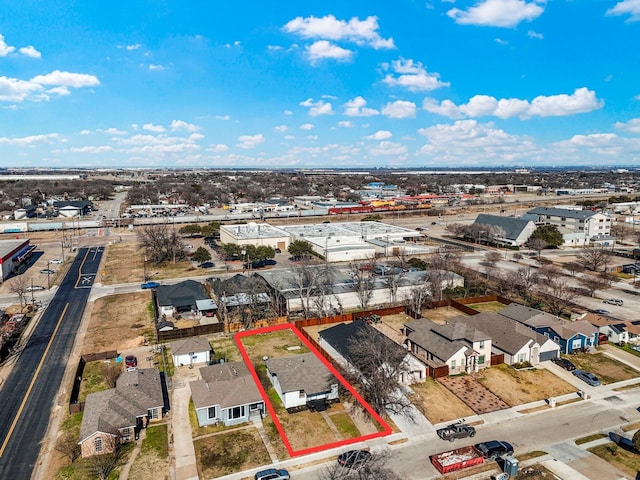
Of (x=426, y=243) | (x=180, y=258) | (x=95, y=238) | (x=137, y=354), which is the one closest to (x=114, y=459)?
(x=137, y=354)

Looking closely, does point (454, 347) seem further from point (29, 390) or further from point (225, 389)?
point (29, 390)

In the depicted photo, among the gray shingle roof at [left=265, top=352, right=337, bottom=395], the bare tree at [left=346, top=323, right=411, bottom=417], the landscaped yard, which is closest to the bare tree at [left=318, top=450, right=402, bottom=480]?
the bare tree at [left=346, top=323, right=411, bottom=417]

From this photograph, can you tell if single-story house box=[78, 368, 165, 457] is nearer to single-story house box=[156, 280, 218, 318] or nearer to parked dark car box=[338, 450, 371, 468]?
parked dark car box=[338, 450, 371, 468]

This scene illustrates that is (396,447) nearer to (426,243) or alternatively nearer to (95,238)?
(426,243)

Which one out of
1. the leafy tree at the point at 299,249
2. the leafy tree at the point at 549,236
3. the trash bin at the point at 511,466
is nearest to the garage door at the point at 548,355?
the trash bin at the point at 511,466

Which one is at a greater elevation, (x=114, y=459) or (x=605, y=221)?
(x=605, y=221)

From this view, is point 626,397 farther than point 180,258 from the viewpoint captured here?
No
